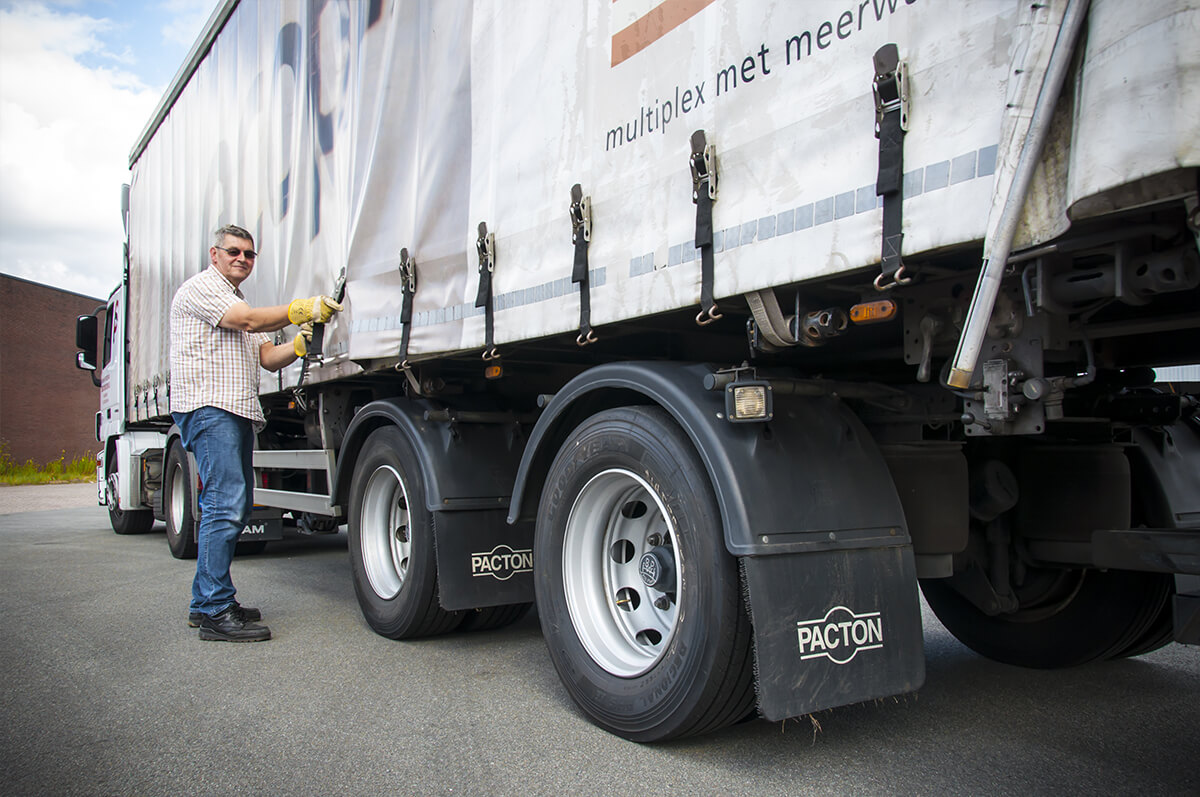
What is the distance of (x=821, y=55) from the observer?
7.10 ft

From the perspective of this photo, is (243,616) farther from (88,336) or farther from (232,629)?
(88,336)

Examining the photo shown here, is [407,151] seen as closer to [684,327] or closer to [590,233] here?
[590,233]

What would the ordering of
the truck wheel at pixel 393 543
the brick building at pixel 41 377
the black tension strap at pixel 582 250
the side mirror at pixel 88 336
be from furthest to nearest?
the brick building at pixel 41 377, the side mirror at pixel 88 336, the truck wheel at pixel 393 543, the black tension strap at pixel 582 250

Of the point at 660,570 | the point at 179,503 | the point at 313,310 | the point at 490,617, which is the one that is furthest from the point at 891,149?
the point at 179,503

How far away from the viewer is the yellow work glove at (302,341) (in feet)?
15.4

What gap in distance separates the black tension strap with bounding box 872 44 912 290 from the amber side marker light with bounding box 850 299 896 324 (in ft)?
0.75

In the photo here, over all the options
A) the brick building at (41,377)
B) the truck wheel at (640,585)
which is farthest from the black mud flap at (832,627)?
the brick building at (41,377)

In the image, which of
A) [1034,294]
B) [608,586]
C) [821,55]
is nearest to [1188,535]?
[1034,294]

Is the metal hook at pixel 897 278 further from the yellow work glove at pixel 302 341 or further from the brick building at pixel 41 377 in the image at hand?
the brick building at pixel 41 377

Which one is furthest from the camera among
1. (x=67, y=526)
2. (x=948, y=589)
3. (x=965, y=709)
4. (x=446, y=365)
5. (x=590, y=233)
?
(x=67, y=526)

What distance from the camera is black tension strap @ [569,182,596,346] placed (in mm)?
2936

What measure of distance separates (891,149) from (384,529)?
3.51 metres

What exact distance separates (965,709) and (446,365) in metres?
2.74

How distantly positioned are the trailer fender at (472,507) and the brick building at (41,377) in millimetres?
31368
